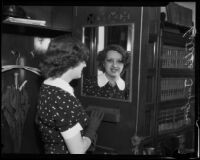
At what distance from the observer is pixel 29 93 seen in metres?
2.01

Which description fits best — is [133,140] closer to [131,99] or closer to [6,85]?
[131,99]

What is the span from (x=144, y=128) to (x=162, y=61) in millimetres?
438

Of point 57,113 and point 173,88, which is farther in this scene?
point 173,88

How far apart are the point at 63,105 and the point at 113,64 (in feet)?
1.43

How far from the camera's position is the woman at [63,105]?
4.65 ft

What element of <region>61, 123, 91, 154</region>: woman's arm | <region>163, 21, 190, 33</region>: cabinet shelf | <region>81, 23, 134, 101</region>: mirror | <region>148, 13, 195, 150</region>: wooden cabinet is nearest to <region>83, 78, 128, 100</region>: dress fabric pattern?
<region>81, 23, 134, 101</region>: mirror

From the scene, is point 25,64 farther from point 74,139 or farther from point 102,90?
point 74,139

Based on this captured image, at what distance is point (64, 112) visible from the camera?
1.42 meters

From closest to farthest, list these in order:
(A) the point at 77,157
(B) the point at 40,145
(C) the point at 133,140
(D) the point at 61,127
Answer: (D) the point at 61,127 < (A) the point at 77,157 < (C) the point at 133,140 < (B) the point at 40,145

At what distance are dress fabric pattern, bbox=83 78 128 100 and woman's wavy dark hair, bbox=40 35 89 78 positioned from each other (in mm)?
246

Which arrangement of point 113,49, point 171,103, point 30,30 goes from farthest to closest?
point 30,30 < point 171,103 < point 113,49

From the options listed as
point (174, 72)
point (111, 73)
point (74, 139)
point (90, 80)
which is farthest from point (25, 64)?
point (174, 72)

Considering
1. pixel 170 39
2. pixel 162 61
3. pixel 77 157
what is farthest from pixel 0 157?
pixel 170 39

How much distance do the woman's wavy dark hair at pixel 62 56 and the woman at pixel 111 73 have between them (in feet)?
0.61
